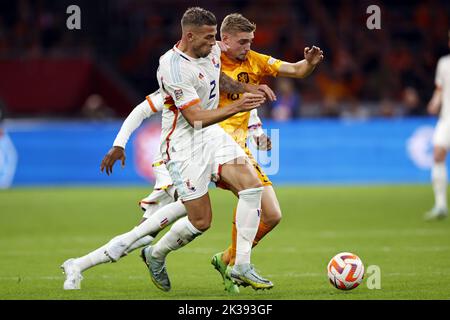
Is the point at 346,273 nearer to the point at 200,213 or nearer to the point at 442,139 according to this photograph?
the point at 200,213

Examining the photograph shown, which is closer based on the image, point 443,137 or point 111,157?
point 111,157

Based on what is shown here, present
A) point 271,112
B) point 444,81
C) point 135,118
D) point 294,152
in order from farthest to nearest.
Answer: point 271,112 < point 294,152 < point 444,81 < point 135,118

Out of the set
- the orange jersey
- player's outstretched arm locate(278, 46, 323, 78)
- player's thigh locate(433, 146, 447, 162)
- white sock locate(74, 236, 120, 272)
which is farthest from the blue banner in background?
white sock locate(74, 236, 120, 272)

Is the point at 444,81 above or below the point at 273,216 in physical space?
above

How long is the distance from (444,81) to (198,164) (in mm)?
7320

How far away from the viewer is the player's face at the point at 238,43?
819cm

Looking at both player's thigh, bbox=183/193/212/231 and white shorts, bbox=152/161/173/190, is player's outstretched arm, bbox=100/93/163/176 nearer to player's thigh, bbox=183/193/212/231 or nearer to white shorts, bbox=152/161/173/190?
white shorts, bbox=152/161/173/190

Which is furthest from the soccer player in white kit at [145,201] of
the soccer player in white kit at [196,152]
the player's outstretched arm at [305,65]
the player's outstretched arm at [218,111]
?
the player's outstretched arm at [218,111]

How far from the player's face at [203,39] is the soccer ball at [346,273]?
74.7 inches

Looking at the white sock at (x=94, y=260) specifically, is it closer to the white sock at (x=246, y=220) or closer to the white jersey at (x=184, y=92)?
the white jersey at (x=184, y=92)

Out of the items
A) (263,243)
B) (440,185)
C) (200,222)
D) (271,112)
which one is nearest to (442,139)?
(440,185)

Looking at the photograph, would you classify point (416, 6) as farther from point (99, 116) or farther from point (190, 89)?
point (190, 89)

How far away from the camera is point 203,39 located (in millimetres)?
7230

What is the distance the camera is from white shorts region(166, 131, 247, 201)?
24.0 ft
